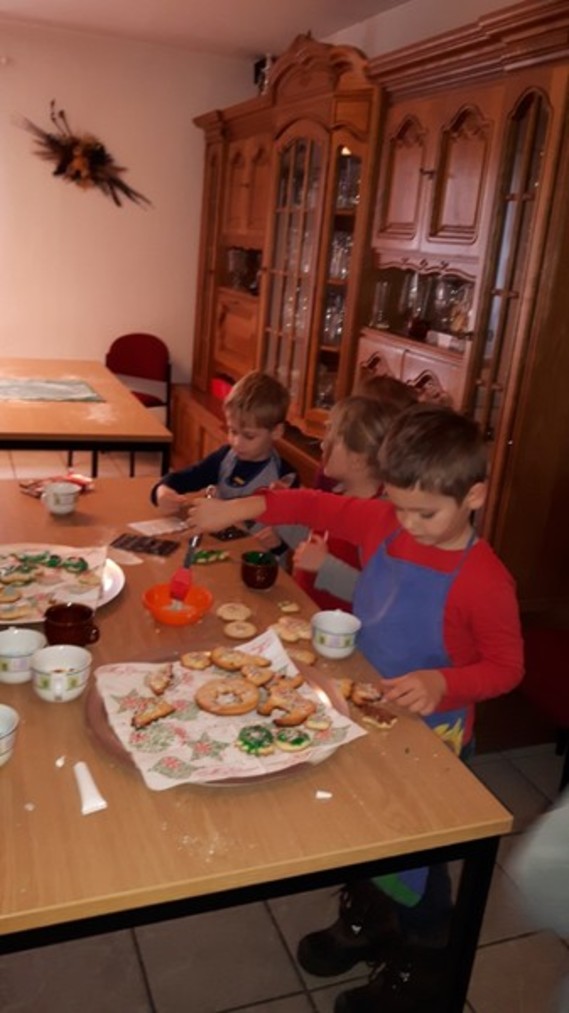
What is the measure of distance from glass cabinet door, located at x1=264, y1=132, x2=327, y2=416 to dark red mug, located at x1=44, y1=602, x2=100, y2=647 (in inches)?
94.7

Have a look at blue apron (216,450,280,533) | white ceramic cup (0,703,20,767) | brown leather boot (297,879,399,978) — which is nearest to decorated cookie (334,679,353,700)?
white ceramic cup (0,703,20,767)

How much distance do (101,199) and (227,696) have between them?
4.59m

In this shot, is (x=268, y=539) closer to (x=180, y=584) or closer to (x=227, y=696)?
(x=180, y=584)

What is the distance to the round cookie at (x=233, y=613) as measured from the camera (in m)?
1.46

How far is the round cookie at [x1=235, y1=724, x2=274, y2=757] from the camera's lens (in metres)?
1.05

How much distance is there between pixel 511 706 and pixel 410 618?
134cm

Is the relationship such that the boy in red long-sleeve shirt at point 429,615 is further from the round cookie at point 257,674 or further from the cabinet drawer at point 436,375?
the cabinet drawer at point 436,375

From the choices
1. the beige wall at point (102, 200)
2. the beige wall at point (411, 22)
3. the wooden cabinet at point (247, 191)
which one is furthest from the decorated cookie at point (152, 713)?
the beige wall at point (102, 200)

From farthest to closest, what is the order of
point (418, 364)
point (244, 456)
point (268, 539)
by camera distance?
point (418, 364), point (244, 456), point (268, 539)

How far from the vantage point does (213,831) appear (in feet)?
3.05

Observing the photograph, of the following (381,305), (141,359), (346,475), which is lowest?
(141,359)

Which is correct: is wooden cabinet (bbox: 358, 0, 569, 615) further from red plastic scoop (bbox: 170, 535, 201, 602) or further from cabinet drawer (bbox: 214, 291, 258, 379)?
cabinet drawer (bbox: 214, 291, 258, 379)

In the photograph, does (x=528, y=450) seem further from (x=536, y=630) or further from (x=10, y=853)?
(x=10, y=853)

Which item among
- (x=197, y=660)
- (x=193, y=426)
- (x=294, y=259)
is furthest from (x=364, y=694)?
(x=193, y=426)
